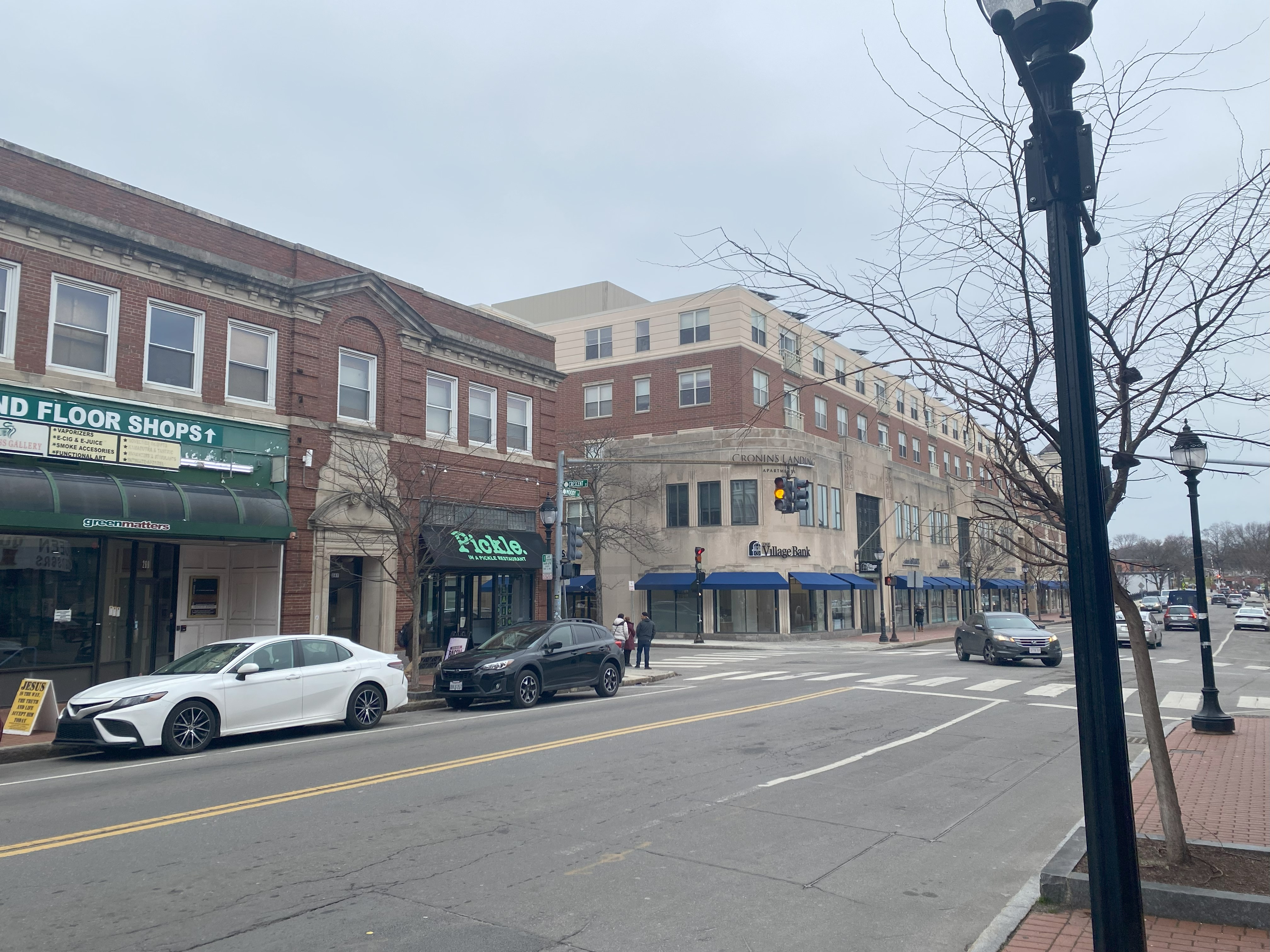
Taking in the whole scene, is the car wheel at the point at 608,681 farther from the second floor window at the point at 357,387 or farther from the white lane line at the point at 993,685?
the second floor window at the point at 357,387

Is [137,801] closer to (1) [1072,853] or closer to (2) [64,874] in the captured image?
(2) [64,874]

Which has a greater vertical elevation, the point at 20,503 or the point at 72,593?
the point at 20,503

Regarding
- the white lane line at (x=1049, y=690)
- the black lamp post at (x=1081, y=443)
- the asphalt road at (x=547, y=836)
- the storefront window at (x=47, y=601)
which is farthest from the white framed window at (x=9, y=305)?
the white lane line at (x=1049, y=690)

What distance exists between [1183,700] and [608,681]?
11226 mm

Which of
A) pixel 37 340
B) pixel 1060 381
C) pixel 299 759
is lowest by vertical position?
pixel 299 759

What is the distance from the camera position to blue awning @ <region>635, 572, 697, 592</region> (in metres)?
41.9

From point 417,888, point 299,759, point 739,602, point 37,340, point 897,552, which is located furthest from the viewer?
point 897,552

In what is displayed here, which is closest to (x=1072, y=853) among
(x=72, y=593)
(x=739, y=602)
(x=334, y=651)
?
(x=334, y=651)

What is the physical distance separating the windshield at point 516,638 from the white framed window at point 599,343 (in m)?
32.3

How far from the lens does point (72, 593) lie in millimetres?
16750

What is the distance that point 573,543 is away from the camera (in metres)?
23.2

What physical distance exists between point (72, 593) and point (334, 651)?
6091mm

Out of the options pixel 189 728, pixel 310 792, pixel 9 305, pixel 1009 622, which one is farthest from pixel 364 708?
pixel 1009 622

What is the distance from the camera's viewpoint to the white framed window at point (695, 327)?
151 feet
